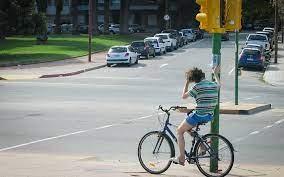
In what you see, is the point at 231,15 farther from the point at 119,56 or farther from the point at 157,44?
the point at 157,44

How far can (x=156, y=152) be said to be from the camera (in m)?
10.9

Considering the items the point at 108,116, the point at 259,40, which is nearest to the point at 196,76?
the point at 108,116

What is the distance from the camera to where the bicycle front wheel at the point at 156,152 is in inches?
424

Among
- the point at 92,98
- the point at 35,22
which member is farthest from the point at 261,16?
the point at 92,98

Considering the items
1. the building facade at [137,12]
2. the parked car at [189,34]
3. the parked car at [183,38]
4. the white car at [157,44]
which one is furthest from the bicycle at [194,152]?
the building facade at [137,12]

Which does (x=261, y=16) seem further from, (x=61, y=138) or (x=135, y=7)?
(x=61, y=138)

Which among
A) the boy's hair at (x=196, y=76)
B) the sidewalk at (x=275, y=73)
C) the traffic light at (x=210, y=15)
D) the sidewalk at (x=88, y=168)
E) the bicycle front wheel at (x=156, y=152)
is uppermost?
the traffic light at (x=210, y=15)

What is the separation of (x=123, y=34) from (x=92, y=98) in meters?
59.5

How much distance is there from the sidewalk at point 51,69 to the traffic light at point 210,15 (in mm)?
29035

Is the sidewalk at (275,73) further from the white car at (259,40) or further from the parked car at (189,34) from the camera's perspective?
the parked car at (189,34)

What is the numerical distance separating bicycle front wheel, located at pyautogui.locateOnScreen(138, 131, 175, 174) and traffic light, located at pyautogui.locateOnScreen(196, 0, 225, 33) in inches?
74.0

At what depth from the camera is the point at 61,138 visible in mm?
15609

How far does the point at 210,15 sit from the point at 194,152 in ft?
7.19

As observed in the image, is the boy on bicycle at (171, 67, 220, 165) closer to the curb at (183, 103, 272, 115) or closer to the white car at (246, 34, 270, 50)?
the curb at (183, 103, 272, 115)
